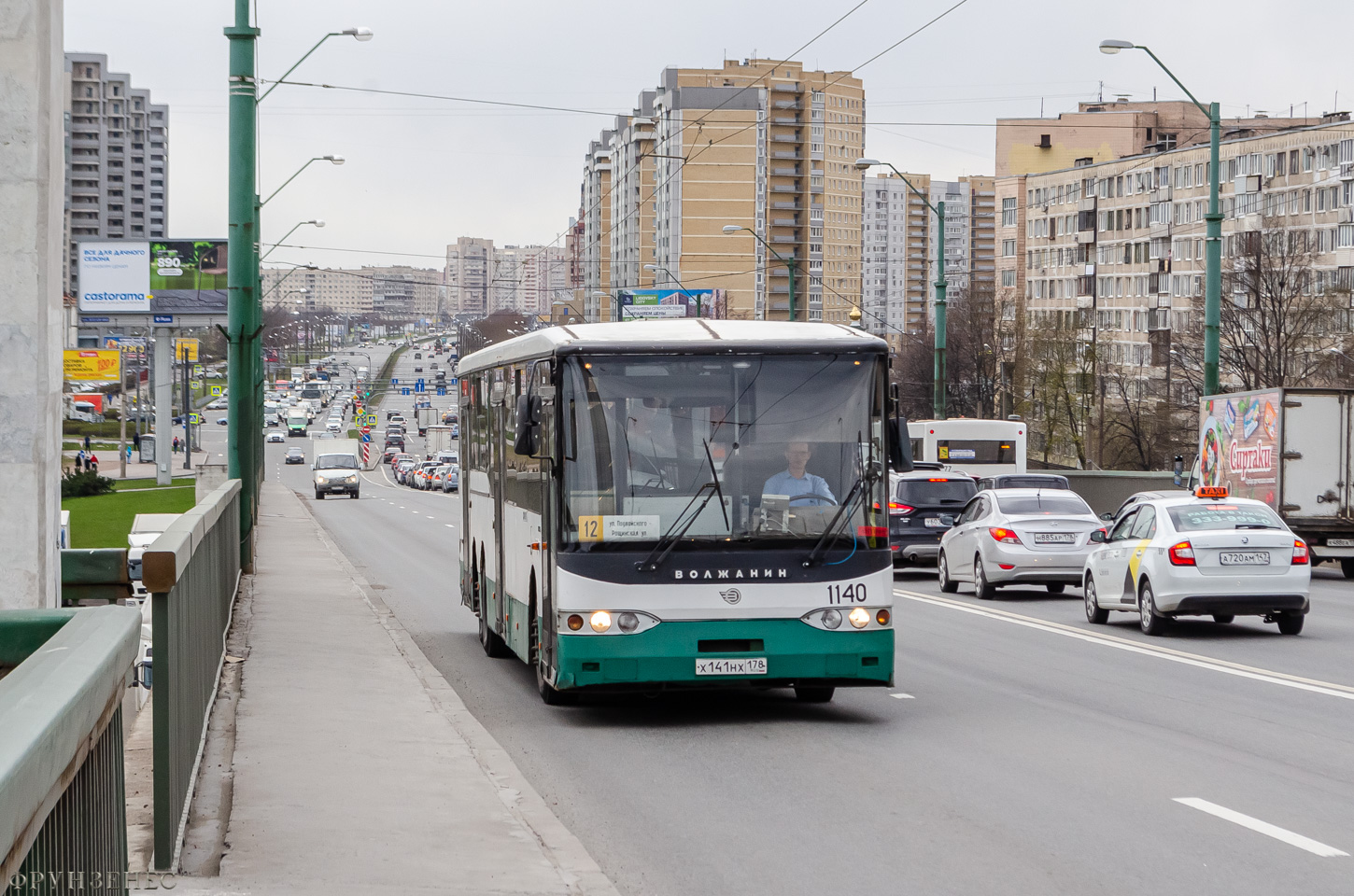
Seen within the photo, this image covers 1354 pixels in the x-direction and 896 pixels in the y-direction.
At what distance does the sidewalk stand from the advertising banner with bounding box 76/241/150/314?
83.5 meters

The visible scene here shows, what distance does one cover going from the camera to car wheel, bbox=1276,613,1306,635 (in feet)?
57.9

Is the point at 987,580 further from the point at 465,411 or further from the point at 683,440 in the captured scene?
the point at 683,440

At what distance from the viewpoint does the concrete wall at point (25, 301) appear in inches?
333

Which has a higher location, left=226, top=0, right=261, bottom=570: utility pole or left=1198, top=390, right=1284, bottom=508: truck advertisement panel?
left=226, top=0, right=261, bottom=570: utility pole

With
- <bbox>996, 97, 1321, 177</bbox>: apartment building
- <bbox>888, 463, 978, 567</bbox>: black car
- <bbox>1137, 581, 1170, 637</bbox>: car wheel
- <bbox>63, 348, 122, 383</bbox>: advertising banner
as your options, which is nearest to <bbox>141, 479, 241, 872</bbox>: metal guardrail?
<bbox>1137, 581, 1170, 637</bbox>: car wheel

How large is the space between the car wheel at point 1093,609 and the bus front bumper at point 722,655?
8489 mm

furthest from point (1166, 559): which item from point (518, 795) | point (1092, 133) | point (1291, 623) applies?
point (1092, 133)

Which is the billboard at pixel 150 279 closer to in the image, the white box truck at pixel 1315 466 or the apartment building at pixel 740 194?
the apartment building at pixel 740 194

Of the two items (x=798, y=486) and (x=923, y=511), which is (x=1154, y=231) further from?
(x=798, y=486)

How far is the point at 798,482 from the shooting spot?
11195 mm

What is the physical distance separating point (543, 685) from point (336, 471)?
68838 millimetres

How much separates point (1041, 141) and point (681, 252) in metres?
35.3

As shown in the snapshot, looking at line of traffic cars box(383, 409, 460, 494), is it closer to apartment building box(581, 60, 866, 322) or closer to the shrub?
the shrub

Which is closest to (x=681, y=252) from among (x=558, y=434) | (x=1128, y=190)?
(x=1128, y=190)
